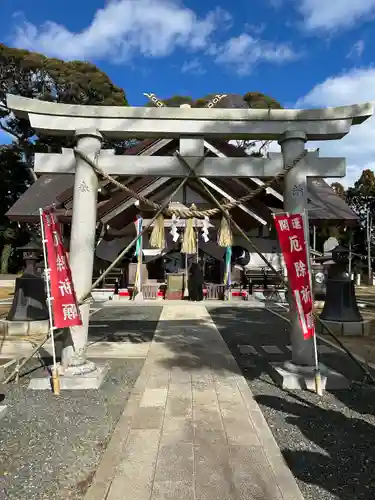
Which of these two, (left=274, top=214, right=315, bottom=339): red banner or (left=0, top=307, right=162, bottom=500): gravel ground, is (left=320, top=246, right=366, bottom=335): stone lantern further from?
(left=0, top=307, right=162, bottom=500): gravel ground

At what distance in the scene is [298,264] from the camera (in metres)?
5.12

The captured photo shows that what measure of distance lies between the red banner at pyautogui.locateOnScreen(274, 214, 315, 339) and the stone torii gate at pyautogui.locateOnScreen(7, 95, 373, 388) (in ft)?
1.05

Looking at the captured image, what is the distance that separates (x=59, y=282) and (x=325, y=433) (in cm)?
371

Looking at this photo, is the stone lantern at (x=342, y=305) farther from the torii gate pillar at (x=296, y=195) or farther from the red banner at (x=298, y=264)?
the red banner at (x=298, y=264)

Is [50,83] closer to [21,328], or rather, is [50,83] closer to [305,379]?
[21,328]

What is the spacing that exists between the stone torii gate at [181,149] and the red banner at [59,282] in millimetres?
171

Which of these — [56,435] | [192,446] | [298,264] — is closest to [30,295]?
[56,435]

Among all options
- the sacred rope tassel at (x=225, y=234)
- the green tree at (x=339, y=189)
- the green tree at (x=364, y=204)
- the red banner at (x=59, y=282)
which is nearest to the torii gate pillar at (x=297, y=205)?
the sacred rope tassel at (x=225, y=234)

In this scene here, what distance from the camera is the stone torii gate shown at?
532 centimetres

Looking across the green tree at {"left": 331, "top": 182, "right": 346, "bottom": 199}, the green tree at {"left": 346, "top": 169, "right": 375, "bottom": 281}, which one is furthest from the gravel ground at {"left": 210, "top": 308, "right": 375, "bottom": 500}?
the green tree at {"left": 331, "top": 182, "right": 346, "bottom": 199}

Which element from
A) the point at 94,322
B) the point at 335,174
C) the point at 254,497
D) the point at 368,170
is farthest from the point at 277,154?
the point at 368,170

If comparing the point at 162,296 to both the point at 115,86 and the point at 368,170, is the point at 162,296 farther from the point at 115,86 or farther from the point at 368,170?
the point at 368,170

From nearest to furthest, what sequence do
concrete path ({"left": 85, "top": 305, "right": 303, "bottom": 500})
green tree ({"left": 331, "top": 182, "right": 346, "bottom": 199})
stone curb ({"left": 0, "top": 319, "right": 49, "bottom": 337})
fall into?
concrete path ({"left": 85, "top": 305, "right": 303, "bottom": 500}), stone curb ({"left": 0, "top": 319, "right": 49, "bottom": 337}), green tree ({"left": 331, "top": 182, "right": 346, "bottom": 199})

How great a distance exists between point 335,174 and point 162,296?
41.0 feet
